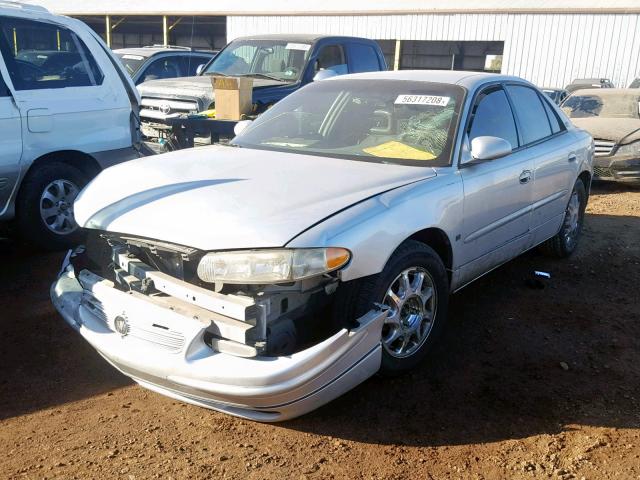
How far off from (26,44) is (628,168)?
7777 millimetres

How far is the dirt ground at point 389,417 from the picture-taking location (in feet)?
8.98

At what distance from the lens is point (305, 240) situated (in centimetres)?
271

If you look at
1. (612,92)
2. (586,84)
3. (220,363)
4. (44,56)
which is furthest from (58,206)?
(586,84)

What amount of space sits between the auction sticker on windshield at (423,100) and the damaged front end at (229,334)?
5.54ft

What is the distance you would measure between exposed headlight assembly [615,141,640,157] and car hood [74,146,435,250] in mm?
6614

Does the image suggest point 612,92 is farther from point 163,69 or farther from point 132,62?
point 132,62

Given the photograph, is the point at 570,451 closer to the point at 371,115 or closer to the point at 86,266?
the point at 371,115

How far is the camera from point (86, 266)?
359 centimetres

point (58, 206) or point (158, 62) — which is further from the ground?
point (158, 62)

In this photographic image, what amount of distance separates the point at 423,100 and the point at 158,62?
27.8ft

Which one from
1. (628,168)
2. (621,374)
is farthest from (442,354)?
(628,168)

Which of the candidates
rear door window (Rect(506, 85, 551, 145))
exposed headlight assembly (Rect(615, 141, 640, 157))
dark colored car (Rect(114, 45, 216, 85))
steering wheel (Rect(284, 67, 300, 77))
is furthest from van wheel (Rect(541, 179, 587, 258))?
dark colored car (Rect(114, 45, 216, 85))

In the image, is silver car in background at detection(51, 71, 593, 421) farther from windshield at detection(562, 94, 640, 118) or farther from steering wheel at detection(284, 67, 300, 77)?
windshield at detection(562, 94, 640, 118)

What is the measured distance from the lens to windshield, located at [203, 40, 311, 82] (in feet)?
28.2
